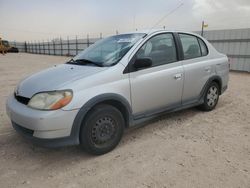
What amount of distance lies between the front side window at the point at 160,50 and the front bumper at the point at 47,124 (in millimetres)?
1349

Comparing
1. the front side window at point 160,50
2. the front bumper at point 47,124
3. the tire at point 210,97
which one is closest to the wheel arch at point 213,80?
the tire at point 210,97

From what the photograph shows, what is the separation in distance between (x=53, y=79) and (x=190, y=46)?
2509 millimetres

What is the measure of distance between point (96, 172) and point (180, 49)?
94.5 inches

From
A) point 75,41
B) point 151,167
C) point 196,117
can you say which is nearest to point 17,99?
point 151,167

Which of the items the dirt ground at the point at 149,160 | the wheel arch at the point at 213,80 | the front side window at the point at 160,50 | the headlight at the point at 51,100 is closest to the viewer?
the dirt ground at the point at 149,160

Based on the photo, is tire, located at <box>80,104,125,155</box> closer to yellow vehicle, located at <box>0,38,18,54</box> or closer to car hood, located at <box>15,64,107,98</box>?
car hood, located at <box>15,64,107,98</box>

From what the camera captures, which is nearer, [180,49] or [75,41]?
[180,49]

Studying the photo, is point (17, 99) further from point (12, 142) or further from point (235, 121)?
point (235, 121)

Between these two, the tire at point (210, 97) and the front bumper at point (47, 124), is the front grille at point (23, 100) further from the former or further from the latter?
the tire at point (210, 97)

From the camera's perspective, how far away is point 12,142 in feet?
10.7

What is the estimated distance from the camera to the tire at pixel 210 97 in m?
4.38

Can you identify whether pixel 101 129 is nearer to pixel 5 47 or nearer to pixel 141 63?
pixel 141 63

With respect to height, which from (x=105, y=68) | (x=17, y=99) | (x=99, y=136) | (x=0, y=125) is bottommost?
(x=0, y=125)

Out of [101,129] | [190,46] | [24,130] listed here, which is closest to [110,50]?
[101,129]
